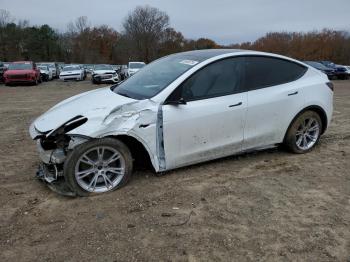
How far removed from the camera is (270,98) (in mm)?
5039

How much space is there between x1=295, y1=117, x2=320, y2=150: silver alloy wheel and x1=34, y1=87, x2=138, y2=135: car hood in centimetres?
274

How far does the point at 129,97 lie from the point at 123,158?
823 mm

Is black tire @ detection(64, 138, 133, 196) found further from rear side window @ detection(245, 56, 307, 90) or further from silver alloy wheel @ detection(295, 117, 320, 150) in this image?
silver alloy wheel @ detection(295, 117, 320, 150)

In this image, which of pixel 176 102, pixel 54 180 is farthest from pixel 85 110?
pixel 176 102

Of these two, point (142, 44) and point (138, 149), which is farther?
point (142, 44)

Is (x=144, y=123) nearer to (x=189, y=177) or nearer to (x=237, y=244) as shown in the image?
(x=189, y=177)

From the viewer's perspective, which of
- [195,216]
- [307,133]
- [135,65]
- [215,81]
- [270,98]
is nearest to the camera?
[195,216]

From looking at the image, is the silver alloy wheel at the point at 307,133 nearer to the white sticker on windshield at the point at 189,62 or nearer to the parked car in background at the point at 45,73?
the white sticker on windshield at the point at 189,62

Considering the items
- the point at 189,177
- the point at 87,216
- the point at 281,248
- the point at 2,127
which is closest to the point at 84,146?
the point at 87,216

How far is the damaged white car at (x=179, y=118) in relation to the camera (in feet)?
13.4

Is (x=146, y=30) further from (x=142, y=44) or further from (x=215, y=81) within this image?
(x=215, y=81)

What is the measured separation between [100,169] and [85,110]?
724mm

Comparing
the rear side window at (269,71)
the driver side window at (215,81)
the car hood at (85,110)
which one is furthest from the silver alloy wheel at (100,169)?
the rear side window at (269,71)

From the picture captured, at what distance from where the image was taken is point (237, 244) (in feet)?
10.4
